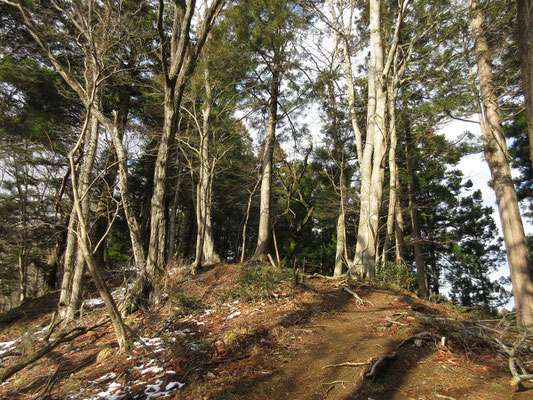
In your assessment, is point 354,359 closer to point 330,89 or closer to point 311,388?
point 311,388

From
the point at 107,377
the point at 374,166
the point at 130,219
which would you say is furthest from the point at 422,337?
the point at 130,219

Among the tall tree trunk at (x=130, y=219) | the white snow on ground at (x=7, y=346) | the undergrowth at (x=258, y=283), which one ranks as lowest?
the white snow on ground at (x=7, y=346)

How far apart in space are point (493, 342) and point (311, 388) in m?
1.91

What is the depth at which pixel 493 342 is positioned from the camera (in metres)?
2.93

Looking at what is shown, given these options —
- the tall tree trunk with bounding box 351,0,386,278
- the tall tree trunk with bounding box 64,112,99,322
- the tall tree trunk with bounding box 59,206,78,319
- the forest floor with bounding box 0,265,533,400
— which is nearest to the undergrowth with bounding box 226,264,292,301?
the forest floor with bounding box 0,265,533,400

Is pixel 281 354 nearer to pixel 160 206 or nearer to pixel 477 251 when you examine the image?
pixel 160 206

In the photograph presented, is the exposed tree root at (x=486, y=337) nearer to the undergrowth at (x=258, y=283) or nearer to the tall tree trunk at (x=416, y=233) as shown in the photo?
the undergrowth at (x=258, y=283)

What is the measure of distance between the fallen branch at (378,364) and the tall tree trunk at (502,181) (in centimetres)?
569

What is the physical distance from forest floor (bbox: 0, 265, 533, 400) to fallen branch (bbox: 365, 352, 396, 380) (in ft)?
0.05

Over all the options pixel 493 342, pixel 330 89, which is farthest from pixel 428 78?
pixel 493 342

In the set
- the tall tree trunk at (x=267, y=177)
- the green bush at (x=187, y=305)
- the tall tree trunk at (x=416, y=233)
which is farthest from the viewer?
the tall tree trunk at (x=416, y=233)

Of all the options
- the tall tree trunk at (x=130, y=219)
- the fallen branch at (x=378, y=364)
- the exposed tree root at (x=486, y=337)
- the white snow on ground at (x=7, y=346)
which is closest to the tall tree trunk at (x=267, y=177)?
the tall tree trunk at (x=130, y=219)

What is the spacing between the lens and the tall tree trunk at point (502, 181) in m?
6.91

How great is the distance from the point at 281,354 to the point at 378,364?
3.60 feet
